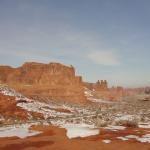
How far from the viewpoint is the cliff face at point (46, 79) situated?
375 feet

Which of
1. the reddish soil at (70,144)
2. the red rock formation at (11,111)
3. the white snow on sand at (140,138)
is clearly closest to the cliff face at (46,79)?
the red rock formation at (11,111)

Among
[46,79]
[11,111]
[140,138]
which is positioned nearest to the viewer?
[140,138]

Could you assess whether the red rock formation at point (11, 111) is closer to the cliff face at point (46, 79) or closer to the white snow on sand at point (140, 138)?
the white snow on sand at point (140, 138)

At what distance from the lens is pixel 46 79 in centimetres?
12212

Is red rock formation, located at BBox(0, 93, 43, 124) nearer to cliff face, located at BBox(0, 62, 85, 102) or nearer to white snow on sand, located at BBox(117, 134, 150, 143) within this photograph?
white snow on sand, located at BBox(117, 134, 150, 143)

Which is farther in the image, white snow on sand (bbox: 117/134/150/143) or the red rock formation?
the red rock formation

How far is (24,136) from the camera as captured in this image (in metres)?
23.0

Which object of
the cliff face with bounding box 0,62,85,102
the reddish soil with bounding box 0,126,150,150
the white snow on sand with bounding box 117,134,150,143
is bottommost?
the reddish soil with bounding box 0,126,150,150

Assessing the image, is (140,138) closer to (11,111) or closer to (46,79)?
(11,111)

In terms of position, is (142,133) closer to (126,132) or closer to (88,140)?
(126,132)

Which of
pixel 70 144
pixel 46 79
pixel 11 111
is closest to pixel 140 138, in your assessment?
pixel 70 144

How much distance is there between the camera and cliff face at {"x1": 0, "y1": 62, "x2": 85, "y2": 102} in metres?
114

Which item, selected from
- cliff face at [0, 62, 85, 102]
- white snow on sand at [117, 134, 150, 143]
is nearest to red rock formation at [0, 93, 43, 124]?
white snow on sand at [117, 134, 150, 143]

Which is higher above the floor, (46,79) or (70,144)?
(46,79)
